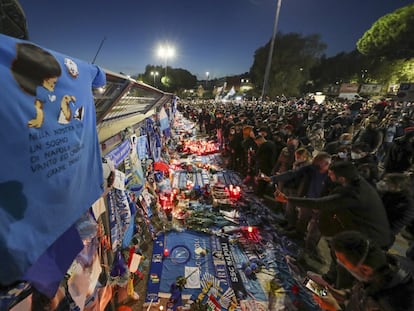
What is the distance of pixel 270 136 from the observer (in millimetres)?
8883

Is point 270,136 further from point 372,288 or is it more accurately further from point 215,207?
point 372,288

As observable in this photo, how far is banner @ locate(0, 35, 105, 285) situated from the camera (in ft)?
4.03

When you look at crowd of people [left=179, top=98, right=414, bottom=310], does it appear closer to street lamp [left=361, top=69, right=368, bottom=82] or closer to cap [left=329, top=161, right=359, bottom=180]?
cap [left=329, top=161, right=359, bottom=180]

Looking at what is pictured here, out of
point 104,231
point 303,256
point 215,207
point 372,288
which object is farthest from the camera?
point 215,207

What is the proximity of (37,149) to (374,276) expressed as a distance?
3.07 m

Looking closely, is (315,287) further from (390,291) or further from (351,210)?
(390,291)

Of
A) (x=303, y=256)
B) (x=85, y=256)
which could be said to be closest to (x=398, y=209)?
(x=303, y=256)

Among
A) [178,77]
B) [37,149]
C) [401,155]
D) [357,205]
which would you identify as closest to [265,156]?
[401,155]

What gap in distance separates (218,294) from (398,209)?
3.46 m

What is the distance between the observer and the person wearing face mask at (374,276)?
2062 millimetres

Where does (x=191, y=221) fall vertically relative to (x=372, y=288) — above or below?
below

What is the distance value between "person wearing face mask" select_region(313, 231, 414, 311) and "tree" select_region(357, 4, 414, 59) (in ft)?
164

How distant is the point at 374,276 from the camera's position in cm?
220

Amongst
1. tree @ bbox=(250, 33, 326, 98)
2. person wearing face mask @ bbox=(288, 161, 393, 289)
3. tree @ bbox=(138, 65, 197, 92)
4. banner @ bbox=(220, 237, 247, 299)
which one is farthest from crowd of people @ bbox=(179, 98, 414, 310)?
tree @ bbox=(138, 65, 197, 92)
